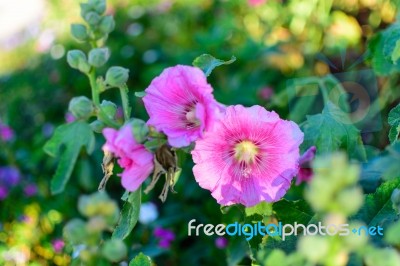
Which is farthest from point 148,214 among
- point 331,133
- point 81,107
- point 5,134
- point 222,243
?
point 81,107

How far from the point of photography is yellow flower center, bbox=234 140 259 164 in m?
0.91

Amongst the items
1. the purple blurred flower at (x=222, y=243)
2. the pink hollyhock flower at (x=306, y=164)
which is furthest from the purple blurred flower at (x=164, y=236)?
the pink hollyhock flower at (x=306, y=164)

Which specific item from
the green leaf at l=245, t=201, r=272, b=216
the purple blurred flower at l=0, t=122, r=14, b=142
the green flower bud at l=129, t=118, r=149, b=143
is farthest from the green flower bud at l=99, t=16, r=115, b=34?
the purple blurred flower at l=0, t=122, r=14, b=142

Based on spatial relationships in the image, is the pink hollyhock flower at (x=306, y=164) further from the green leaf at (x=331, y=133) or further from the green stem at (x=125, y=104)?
the green stem at (x=125, y=104)

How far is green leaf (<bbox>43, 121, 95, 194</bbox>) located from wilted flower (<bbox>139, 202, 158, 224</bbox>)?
0.74 meters

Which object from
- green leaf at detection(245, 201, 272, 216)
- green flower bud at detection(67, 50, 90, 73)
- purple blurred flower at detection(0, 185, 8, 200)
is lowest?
purple blurred flower at detection(0, 185, 8, 200)

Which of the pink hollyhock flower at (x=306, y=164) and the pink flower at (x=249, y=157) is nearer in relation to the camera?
the pink flower at (x=249, y=157)

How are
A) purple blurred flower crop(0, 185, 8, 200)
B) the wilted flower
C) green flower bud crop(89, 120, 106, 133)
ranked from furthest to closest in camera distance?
purple blurred flower crop(0, 185, 8, 200) → the wilted flower → green flower bud crop(89, 120, 106, 133)

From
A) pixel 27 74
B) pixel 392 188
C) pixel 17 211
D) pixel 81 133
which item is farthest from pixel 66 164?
pixel 27 74

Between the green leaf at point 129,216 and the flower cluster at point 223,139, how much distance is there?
0.21ft

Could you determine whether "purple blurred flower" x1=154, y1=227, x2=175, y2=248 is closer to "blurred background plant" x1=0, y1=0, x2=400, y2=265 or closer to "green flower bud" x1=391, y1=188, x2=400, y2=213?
"blurred background plant" x1=0, y1=0, x2=400, y2=265

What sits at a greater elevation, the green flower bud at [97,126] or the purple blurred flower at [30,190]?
the green flower bud at [97,126]

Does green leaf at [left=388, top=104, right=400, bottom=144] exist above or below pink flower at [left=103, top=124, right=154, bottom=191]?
below

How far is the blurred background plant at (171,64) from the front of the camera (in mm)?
1525
